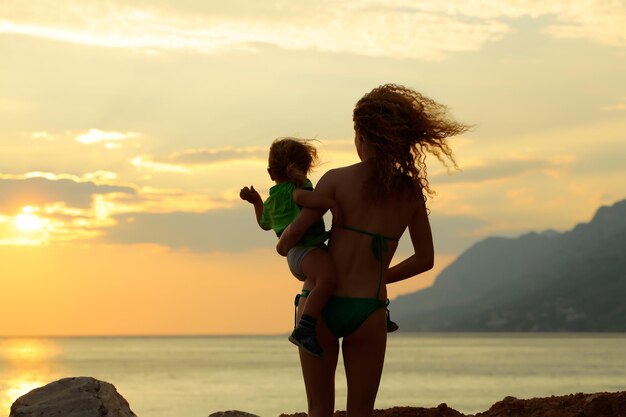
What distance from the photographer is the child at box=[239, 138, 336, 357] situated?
7098 mm

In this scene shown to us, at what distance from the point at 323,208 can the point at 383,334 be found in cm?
96

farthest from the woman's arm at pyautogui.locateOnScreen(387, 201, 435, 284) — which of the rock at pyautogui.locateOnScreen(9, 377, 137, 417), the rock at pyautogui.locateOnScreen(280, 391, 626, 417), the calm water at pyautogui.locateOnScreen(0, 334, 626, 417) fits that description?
the calm water at pyautogui.locateOnScreen(0, 334, 626, 417)

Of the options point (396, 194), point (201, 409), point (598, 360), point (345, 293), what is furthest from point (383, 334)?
point (598, 360)

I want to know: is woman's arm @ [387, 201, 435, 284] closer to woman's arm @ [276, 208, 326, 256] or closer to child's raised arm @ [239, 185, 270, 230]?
woman's arm @ [276, 208, 326, 256]

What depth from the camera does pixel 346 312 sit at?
7.14 meters

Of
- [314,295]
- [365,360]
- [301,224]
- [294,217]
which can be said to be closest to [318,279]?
[314,295]

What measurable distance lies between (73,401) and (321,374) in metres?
4.80

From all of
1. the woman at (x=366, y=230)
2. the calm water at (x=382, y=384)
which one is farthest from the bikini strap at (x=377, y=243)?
the calm water at (x=382, y=384)

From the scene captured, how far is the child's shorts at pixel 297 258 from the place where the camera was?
7191mm

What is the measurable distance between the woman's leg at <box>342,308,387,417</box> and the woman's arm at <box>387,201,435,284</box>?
1.34 feet

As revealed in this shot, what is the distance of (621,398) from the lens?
12.1m

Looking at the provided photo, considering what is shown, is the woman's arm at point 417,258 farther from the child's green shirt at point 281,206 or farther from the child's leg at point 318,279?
the child's green shirt at point 281,206

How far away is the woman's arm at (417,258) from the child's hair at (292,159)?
892mm

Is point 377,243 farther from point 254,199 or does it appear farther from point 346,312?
point 254,199
